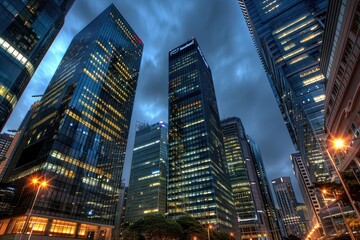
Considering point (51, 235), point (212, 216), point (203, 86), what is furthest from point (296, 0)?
point (51, 235)

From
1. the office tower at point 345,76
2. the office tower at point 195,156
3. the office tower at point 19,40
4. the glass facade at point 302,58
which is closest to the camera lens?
the office tower at point 345,76

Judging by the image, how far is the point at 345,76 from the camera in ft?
114

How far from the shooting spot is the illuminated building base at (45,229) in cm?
5233

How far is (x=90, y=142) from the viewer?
7794 cm

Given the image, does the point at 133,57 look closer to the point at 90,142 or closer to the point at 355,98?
the point at 90,142

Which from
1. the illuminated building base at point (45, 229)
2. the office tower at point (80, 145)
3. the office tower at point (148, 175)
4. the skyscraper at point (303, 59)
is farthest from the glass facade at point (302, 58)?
the office tower at point (148, 175)

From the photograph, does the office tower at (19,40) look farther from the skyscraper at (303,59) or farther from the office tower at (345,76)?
the skyscraper at (303,59)

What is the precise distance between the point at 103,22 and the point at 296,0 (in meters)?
106

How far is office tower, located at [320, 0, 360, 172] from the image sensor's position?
102 feet

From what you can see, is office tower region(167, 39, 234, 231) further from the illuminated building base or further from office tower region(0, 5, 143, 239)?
the illuminated building base

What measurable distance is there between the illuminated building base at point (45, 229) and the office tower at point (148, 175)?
7265cm

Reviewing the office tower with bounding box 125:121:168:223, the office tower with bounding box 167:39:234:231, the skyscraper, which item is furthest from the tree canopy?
the office tower with bounding box 125:121:168:223

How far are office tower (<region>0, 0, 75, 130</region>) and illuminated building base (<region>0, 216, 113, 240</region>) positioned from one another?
27.5m

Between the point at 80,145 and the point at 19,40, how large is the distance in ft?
121
